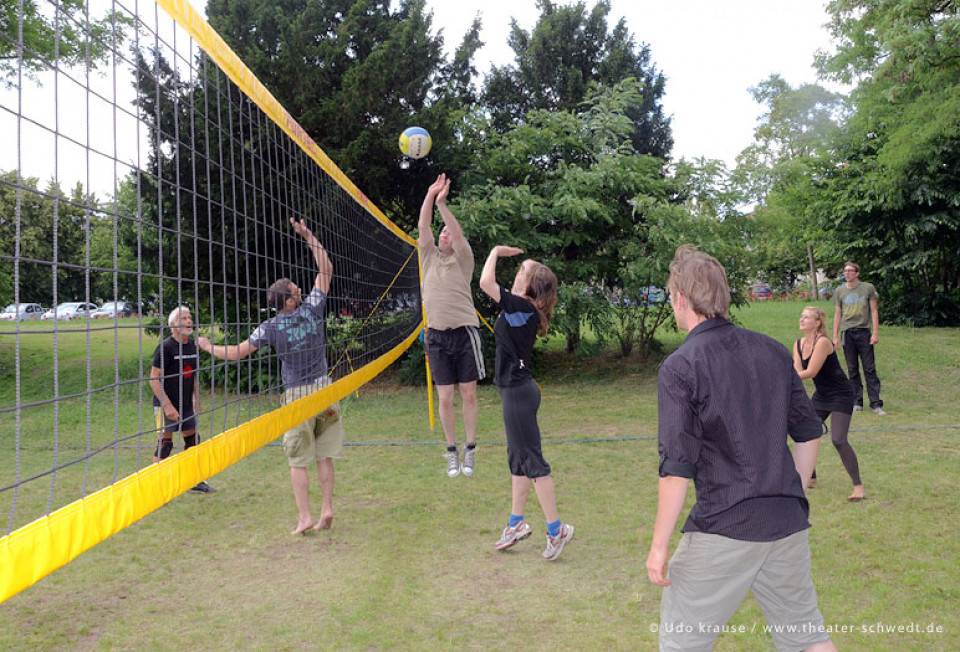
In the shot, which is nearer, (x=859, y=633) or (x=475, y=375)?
(x=859, y=633)

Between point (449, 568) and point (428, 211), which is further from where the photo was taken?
point (428, 211)

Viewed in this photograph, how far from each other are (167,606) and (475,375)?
9.10ft

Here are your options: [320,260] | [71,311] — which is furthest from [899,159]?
[71,311]

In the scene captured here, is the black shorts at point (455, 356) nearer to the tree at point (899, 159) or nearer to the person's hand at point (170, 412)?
the person's hand at point (170, 412)

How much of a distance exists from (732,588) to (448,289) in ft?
13.0

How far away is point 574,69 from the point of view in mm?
→ 20141

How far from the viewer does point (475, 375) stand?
231 inches

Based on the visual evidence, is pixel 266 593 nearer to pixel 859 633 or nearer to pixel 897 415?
pixel 859 633

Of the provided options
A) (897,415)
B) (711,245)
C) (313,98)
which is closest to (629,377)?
(711,245)

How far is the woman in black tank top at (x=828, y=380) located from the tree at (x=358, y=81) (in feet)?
28.1

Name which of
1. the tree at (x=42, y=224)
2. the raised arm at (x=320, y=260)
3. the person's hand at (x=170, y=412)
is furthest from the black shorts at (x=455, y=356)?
the tree at (x=42, y=224)

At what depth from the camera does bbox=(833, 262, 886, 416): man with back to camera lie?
9.12 metres

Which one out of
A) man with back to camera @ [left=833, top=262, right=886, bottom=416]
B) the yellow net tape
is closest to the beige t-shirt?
the yellow net tape

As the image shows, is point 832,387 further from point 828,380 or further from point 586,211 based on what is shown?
point 586,211
